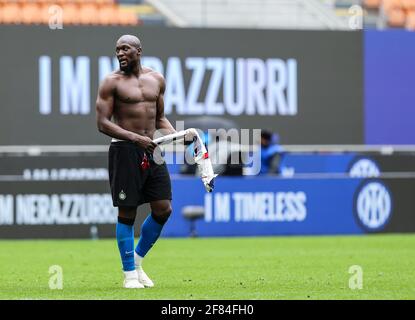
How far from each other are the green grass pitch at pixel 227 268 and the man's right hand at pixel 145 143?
4.20ft

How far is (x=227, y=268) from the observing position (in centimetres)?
1350

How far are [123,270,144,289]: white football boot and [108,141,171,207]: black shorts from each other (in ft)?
2.04

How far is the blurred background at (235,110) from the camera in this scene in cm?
2019

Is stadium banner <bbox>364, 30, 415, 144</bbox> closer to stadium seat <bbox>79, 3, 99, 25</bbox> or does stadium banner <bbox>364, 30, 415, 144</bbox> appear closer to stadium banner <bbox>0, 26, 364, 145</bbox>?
stadium banner <bbox>0, 26, 364, 145</bbox>

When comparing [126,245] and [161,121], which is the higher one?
[161,121]

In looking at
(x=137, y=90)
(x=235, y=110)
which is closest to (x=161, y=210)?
(x=137, y=90)

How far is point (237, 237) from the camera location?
2012 cm

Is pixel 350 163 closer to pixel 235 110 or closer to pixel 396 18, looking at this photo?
pixel 235 110

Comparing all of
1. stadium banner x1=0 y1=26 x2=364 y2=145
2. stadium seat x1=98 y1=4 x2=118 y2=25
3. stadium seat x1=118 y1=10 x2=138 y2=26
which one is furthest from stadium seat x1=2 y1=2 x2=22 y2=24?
stadium seat x1=118 y1=10 x2=138 y2=26

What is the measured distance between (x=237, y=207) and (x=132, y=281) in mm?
9649

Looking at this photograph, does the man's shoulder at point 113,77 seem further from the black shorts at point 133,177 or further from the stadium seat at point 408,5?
the stadium seat at point 408,5

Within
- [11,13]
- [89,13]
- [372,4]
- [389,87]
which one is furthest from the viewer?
[372,4]

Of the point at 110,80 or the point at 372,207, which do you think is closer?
the point at 110,80
